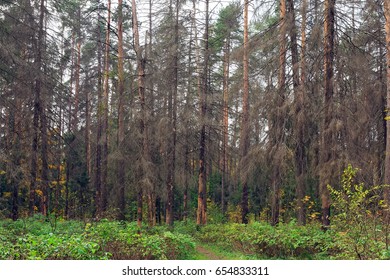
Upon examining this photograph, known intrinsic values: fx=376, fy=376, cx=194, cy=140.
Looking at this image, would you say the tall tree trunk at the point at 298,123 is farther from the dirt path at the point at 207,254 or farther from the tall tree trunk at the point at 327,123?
the dirt path at the point at 207,254

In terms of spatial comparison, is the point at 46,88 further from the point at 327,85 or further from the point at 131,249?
the point at 327,85

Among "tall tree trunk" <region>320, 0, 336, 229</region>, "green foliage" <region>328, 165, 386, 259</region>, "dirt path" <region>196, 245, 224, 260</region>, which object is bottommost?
"dirt path" <region>196, 245, 224, 260</region>

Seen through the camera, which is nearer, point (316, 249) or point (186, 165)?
point (316, 249)

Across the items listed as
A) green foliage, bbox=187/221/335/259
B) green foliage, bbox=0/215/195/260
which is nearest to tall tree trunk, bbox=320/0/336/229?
green foliage, bbox=187/221/335/259

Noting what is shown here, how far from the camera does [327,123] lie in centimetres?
1035

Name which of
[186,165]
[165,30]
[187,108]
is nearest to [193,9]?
[165,30]

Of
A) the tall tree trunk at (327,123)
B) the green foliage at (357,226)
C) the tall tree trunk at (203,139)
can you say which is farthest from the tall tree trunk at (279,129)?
the green foliage at (357,226)

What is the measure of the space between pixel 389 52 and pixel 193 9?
8.66 meters

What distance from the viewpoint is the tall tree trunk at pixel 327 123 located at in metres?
9.99

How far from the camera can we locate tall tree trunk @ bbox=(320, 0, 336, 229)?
999cm

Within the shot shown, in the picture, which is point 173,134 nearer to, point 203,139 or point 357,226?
point 203,139

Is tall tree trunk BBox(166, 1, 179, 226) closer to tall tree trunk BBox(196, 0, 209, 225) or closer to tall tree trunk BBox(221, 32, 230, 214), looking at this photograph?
tall tree trunk BBox(196, 0, 209, 225)
